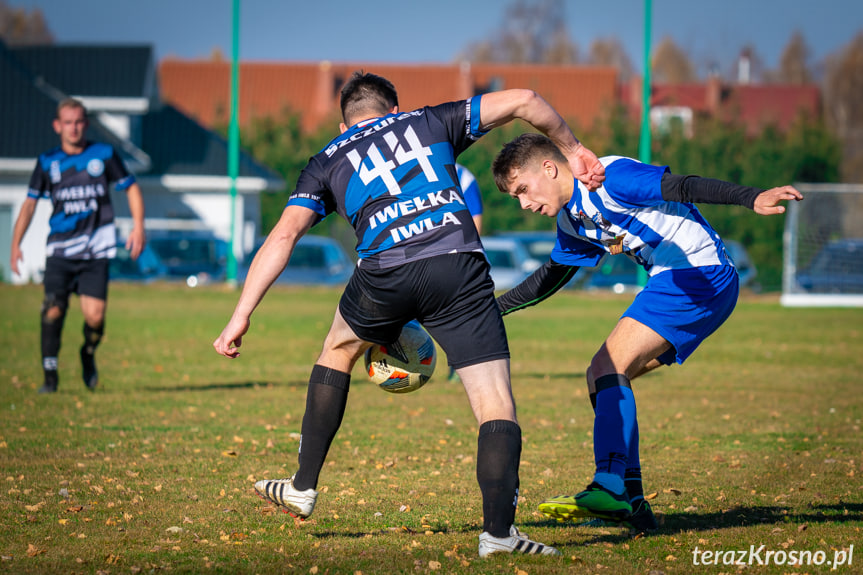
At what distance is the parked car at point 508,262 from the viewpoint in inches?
937

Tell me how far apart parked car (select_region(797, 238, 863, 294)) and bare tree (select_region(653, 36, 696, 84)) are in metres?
51.7

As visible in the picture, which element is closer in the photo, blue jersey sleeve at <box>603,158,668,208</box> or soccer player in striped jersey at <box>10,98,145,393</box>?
blue jersey sleeve at <box>603,158,668,208</box>

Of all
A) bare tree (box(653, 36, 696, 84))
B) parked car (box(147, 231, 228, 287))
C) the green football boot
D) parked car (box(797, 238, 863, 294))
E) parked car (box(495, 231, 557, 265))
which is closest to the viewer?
the green football boot

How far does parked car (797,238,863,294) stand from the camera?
24.1 m

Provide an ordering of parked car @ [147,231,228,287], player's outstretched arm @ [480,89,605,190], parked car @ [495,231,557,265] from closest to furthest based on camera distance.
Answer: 1. player's outstretched arm @ [480,89,605,190]
2. parked car @ [495,231,557,265]
3. parked car @ [147,231,228,287]

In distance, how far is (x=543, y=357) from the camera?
13797mm

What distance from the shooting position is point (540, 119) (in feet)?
13.8

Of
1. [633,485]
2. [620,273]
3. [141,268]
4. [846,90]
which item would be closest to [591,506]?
[633,485]

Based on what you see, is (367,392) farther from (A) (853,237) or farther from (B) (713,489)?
(A) (853,237)

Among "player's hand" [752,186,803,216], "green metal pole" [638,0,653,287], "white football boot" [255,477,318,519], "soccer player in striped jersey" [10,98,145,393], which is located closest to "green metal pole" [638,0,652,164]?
"green metal pole" [638,0,653,287]

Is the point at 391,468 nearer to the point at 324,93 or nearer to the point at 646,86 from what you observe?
the point at 646,86

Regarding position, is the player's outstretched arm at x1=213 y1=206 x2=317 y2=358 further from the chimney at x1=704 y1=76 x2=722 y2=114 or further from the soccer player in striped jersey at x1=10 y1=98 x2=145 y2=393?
the chimney at x1=704 y1=76 x2=722 y2=114

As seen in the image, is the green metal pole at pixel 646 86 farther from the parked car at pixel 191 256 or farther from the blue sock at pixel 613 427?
the blue sock at pixel 613 427

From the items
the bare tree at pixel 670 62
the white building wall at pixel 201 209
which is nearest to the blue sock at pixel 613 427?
the white building wall at pixel 201 209
